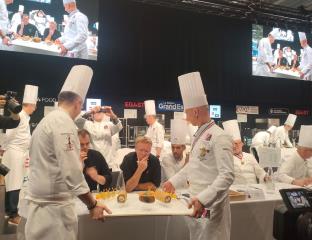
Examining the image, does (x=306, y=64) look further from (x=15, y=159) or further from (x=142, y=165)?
(x=15, y=159)

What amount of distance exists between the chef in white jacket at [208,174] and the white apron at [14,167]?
8.54 ft

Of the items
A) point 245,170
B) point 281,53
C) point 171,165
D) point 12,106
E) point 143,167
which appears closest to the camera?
point 12,106

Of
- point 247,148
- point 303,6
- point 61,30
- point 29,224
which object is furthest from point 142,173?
point 303,6

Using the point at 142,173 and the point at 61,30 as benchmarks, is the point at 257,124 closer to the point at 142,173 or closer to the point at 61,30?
the point at 61,30

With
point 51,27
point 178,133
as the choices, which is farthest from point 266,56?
point 178,133

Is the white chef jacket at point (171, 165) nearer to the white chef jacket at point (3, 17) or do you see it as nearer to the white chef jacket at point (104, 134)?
the white chef jacket at point (104, 134)

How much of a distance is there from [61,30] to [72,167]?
4.09m

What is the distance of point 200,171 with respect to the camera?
2.00m

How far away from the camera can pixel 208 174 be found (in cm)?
197

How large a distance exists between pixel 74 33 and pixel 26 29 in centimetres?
71

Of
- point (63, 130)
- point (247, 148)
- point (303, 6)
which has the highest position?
point (303, 6)

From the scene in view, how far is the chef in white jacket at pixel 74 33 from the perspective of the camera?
5.22 metres

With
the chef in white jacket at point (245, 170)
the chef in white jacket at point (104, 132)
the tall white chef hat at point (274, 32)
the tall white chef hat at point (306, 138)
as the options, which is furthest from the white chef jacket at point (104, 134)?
the tall white chef hat at point (274, 32)

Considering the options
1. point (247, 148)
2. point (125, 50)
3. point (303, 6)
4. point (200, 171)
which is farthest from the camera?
point (247, 148)
